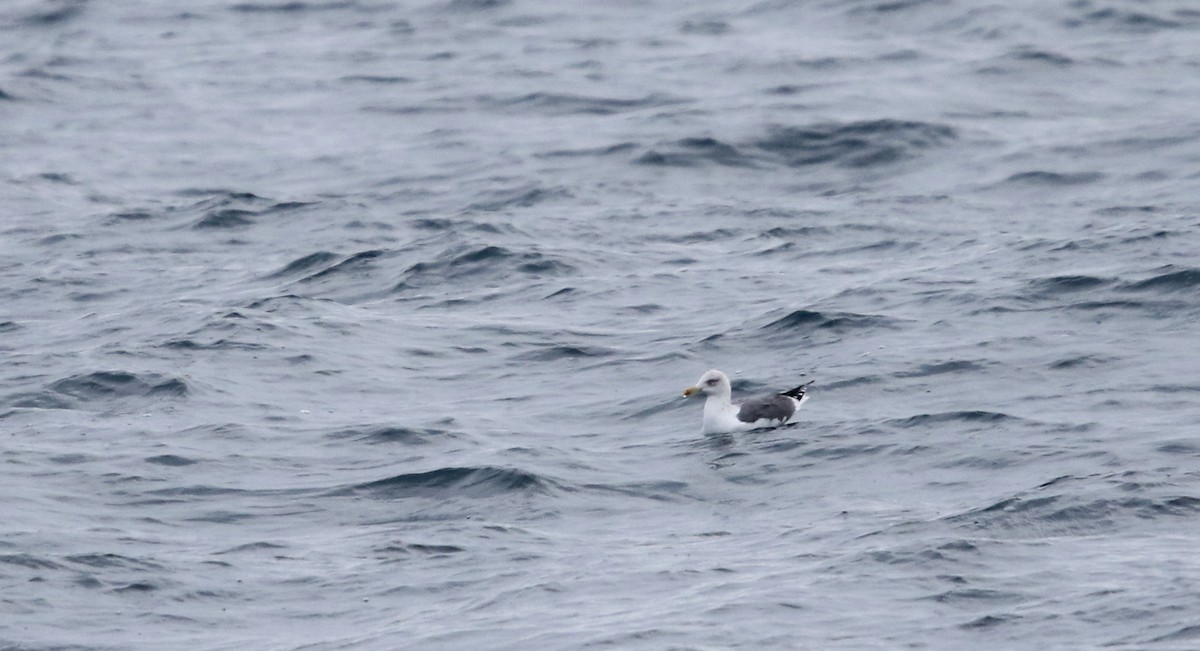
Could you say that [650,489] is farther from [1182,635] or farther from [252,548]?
[1182,635]

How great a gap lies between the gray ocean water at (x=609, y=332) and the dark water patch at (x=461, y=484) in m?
0.04

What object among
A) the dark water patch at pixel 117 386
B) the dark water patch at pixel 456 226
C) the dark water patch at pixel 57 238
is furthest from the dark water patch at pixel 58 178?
the dark water patch at pixel 117 386

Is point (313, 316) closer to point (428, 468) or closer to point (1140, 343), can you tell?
point (428, 468)

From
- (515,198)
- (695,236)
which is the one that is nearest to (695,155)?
(515,198)

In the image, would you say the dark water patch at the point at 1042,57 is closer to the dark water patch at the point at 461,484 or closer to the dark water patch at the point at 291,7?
the dark water patch at the point at 291,7

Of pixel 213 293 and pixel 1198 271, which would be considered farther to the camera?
pixel 213 293

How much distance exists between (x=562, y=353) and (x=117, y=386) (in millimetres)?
4270

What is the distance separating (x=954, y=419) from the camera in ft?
55.7

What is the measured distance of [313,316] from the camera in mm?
21156

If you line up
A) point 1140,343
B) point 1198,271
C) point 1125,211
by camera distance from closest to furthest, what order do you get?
1. point 1140,343
2. point 1198,271
3. point 1125,211

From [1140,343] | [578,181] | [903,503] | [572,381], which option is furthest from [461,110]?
[903,503]

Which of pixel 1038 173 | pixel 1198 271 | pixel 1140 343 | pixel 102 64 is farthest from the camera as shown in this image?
pixel 102 64

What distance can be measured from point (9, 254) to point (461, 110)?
898 centimetres

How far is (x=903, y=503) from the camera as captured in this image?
48.8 feet
